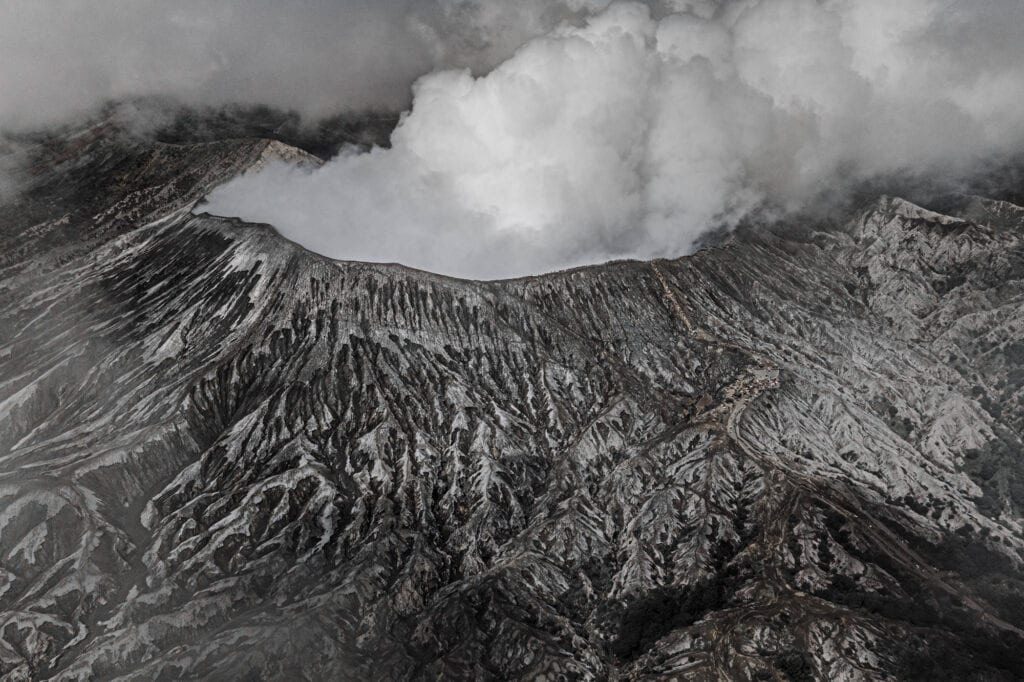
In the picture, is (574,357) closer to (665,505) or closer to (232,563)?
(665,505)

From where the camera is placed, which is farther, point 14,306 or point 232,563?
point 14,306

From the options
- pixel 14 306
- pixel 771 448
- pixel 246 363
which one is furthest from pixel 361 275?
pixel 771 448

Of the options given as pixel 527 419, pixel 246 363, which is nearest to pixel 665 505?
pixel 527 419

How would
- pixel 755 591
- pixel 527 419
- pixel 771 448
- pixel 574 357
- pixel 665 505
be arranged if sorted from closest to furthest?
1. pixel 755 591
2. pixel 665 505
3. pixel 771 448
4. pixel 527 419
5. pixel 574 357

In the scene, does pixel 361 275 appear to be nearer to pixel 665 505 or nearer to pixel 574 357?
pixel 574 357

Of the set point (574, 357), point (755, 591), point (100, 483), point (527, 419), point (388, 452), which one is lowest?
→ point (755, 591)

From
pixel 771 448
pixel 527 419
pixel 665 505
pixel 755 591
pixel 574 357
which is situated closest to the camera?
pixel 755 591

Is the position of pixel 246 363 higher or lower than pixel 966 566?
higher
